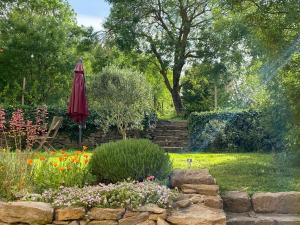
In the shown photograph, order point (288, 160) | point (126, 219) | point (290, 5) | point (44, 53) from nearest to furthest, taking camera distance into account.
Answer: point (126, 219), point (290, 5), point (288, 160), point (44, 53)

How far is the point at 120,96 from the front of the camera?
49.5 ft

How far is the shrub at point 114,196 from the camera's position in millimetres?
4402

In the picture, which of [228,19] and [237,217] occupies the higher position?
[228,19]

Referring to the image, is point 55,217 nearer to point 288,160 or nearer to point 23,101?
point 288,160

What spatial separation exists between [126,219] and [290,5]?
5.02 meters

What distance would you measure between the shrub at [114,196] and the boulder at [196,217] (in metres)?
0.21

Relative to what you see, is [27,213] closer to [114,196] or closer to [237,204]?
[114,196]

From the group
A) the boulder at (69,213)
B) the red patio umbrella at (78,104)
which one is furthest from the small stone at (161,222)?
the red patio umbrella at (78,104)

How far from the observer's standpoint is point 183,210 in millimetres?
4387

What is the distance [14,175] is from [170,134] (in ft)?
43.0

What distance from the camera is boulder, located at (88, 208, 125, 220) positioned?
4.30 m

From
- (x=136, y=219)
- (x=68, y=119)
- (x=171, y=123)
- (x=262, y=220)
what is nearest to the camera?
(x=136, y=219)

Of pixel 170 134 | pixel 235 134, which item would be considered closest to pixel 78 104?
pixel 235 134

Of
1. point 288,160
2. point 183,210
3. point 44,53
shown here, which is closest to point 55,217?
point 183,210
